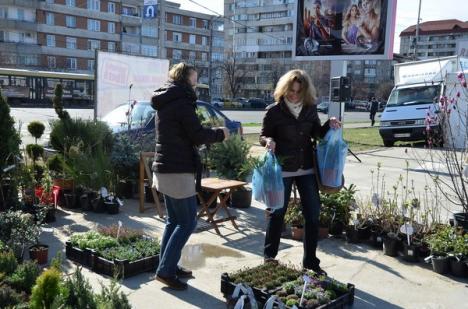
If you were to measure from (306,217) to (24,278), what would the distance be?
7.80ft

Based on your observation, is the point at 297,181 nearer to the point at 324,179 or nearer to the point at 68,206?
the point at 324,179

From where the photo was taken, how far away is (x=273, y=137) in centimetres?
438

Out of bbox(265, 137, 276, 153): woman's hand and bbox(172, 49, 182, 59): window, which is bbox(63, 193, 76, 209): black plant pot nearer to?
bbox(265, 137, 276, 153): woman's hand

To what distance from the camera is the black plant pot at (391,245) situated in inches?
206

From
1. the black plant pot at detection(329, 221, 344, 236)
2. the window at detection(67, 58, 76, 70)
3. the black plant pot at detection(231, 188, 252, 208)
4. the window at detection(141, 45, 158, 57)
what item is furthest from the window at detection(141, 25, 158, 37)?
the black plant pot at detection(329, 221, 344, 236)

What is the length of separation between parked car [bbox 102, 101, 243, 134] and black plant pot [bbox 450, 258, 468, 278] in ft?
17.4

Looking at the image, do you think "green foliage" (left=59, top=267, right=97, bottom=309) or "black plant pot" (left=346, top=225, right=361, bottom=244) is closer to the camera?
"green foliage" (left=59, top=267, right=97, bottom=309)

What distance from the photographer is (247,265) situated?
16.2 feet

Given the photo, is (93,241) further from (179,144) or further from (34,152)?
Result: (34,152)

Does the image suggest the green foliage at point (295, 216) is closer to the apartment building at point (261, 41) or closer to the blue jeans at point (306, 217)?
the blue jeans at point (306, 217)

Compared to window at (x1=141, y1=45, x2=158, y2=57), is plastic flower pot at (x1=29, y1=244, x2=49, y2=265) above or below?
below

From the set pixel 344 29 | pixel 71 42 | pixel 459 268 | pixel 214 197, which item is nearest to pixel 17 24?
pixel 71 42

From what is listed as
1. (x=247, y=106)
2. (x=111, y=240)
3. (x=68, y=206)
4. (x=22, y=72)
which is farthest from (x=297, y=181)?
A: (x=247, y=106)

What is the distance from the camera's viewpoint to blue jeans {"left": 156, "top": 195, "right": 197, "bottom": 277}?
4.03 m
